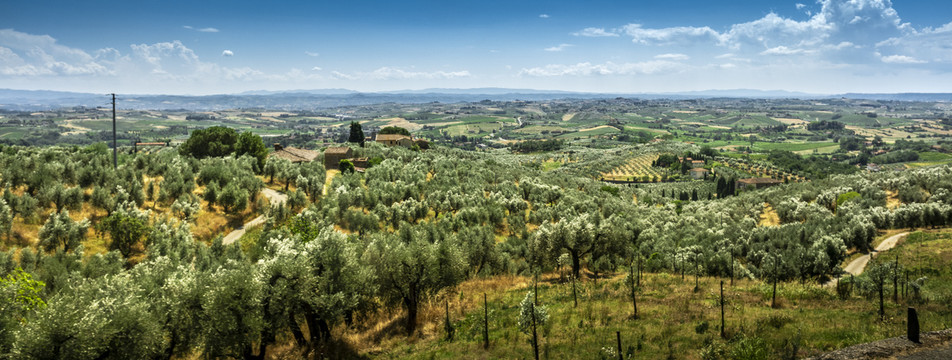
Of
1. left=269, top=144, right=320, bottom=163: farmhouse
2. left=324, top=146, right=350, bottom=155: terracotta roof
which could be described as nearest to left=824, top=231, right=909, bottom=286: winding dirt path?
left=324, top=146, right=350, bottom=155: terracotta roof

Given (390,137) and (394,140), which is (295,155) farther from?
(390,137)

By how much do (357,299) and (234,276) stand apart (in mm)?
5691

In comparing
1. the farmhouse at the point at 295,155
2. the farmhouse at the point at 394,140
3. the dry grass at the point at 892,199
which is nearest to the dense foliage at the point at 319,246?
the dry grass at the point at 892,199

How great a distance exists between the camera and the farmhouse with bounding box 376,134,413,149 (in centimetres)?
10181

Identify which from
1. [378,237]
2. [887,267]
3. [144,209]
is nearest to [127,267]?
[144,209]

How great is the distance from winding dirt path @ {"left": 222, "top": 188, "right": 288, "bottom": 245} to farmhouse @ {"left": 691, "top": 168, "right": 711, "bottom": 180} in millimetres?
144939

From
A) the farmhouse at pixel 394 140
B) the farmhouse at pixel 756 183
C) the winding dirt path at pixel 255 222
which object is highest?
the farmhouse at pixel 394 140

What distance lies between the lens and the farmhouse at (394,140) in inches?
4008

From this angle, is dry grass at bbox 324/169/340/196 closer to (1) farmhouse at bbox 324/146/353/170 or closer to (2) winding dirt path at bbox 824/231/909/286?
(1) farmhouse at bbox 324/146/353/170

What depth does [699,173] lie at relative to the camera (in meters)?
159

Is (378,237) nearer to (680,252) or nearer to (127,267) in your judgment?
(127,267)

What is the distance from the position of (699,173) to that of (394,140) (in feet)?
370

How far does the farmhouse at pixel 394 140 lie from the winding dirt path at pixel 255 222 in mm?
51394

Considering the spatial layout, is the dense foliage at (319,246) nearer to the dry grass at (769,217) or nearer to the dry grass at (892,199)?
the dry grass at (769,217)
